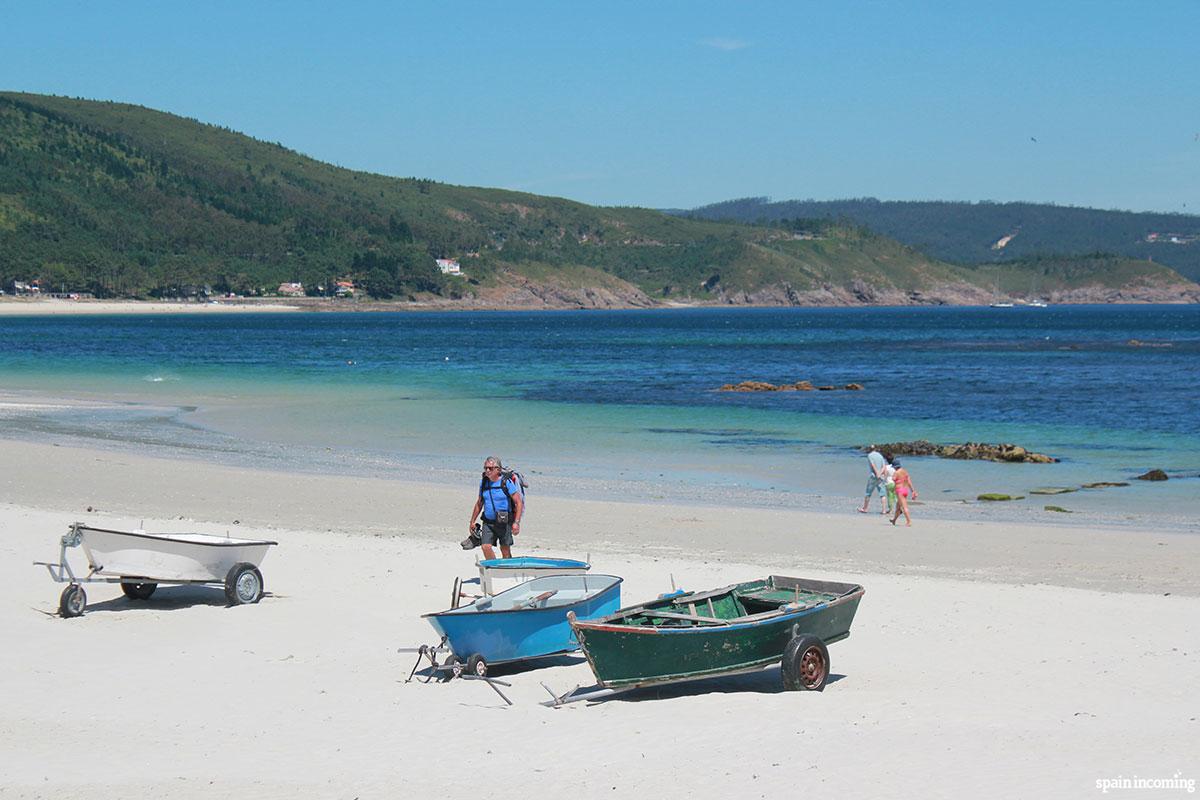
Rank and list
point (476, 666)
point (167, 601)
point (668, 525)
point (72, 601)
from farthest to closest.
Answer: point (668, 525) < point (167, 601) < point (72, 601) < point (476, 666)

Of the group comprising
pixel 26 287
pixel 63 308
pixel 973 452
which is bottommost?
pixel 973 452

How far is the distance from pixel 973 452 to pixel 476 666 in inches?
809

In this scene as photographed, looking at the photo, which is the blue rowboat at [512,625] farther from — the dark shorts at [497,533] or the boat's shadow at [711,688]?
the dark shorts at [497,533]

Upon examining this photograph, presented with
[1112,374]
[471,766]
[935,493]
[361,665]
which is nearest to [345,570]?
[361,665]

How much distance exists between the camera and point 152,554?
475 inches

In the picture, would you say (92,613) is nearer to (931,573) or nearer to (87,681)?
(87,681)

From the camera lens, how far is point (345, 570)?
46.9 feet

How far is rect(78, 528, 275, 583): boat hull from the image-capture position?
12.0m

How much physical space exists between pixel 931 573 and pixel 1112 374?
165 ft

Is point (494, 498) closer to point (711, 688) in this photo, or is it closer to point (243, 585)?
point (243, 585)

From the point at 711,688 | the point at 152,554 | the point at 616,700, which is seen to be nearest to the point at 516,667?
the point at 616,700

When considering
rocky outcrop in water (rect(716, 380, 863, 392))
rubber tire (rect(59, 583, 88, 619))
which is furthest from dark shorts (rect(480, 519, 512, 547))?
rocky outcrop in water (rect(716, 380, 863, 392))

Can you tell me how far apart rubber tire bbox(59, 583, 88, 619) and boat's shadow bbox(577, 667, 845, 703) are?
5054mm

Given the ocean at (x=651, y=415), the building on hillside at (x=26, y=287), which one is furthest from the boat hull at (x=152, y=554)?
the building on hillside at (x=26, y=287)
